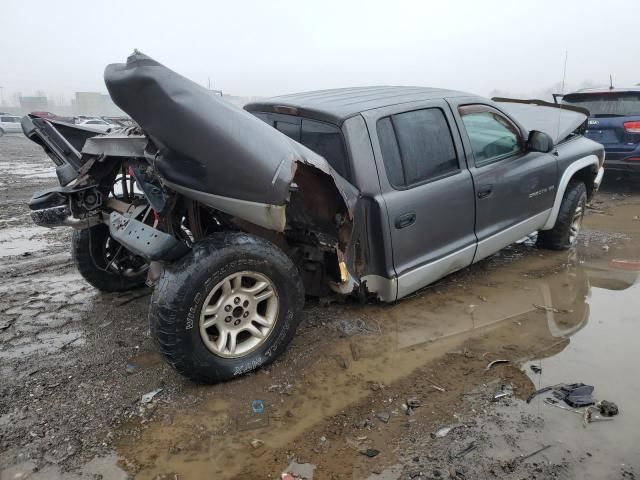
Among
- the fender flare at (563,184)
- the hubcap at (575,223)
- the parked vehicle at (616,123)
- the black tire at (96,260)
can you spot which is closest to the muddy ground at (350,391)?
the black tire at (96,260)

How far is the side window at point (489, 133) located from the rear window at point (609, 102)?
15.4ft

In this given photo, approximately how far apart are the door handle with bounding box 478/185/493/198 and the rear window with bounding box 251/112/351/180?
50.3 inches

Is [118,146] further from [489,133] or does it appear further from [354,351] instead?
[489,133]

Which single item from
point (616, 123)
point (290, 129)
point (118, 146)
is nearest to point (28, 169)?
point (118, 146)

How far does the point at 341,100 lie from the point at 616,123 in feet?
20.5

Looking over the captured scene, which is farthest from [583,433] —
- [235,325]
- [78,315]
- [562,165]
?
[78,315]

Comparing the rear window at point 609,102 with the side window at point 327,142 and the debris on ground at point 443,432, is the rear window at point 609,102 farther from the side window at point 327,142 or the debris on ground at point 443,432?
the debris on ground at point 443,432

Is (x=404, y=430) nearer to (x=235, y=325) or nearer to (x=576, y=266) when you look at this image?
(x=235, y=325)

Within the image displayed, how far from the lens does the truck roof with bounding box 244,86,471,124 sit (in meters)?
3.34

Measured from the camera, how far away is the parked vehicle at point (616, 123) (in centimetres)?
762

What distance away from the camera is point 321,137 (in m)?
3.38

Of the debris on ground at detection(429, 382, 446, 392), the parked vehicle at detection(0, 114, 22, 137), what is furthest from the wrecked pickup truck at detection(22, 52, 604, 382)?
the parked vehicle at detection(0, 114, 22, 137)

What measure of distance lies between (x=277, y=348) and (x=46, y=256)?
358 centimetres

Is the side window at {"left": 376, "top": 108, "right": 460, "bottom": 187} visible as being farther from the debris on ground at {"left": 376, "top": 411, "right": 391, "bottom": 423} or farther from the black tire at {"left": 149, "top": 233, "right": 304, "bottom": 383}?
the debris on ground at {"left": 376, "top": 411, "right": 391, "bottom": 423}
